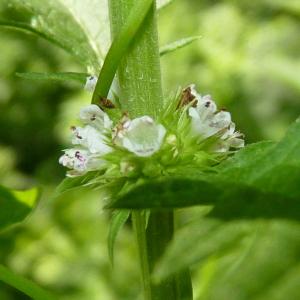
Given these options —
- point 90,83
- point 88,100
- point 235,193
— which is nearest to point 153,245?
point 90,83

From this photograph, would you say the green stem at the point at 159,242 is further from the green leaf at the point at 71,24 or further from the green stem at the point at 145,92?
the green leaf at the point at 71,24

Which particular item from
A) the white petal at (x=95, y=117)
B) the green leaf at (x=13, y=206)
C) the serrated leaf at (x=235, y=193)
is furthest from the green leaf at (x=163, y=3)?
the serrated leaf at (x=235, y=193)

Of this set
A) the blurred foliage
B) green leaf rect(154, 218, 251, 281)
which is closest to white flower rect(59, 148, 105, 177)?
green leaf rect(154, 218, 251, 281)

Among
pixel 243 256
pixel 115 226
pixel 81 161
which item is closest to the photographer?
pixel 243 256

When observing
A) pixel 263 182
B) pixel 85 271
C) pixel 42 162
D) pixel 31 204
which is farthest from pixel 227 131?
pixel 42 162

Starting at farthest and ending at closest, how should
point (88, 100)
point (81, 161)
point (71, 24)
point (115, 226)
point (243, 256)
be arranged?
point (88, 100) → point (71, 24) → point (81, 161) → point (115, 226) → point (243, 256)

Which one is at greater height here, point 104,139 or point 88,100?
point 104,139

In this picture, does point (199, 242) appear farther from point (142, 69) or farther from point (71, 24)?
point (71, 24)
